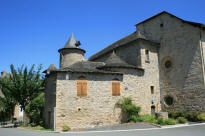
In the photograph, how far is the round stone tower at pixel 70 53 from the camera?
26.0 metres

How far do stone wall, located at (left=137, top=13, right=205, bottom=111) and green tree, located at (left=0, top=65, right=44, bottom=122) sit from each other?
44.1 feet

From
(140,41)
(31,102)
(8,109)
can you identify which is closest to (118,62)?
(140,41)

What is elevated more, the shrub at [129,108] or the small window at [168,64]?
the small window at [168,64]

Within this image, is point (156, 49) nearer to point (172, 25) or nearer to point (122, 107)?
point (172, 25)

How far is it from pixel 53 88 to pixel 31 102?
16.0 ft

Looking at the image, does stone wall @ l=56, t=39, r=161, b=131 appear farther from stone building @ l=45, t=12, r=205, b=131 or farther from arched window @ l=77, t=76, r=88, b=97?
arched window @ l=77, t=76, r=88, b=97

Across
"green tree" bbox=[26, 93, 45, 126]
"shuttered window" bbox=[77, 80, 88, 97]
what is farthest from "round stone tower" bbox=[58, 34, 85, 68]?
"shuttered window" bbox=[77, 80, 88, 97]

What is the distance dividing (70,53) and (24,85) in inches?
364

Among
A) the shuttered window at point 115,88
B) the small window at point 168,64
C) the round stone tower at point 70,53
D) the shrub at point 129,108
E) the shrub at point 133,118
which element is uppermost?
the round stone tower at point 70,53

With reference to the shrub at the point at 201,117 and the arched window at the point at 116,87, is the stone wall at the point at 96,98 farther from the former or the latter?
the shrub at the point at 201,117

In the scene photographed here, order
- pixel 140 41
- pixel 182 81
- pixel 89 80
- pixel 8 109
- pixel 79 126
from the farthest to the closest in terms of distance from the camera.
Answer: pixel 8 109
pixel 140 41
pixel 182 81
pixel 89 80
pixel 79 126

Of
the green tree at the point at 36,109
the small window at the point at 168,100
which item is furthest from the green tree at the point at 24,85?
the small window at the point at 168,100

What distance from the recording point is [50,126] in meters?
15.9

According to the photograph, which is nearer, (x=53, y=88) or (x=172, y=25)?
(x=53, y=88)
